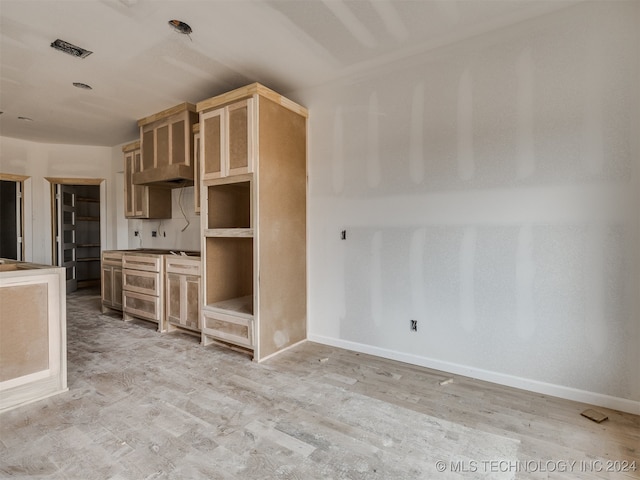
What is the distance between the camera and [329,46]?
110 inches

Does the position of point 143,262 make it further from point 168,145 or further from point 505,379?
point 505,379

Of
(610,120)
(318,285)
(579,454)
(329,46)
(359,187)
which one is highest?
(329,46)

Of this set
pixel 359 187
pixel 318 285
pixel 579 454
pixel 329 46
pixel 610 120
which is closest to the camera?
pixel 579 454

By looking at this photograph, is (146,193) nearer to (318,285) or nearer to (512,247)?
(318,285)

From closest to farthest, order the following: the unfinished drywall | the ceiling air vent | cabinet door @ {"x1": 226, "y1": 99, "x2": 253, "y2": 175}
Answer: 1. the ceiling air vent
2. cabinet door @ {"x1": 226, "y1": 99, "x2": 253, "y2": 175}
3. the unfinished drywall

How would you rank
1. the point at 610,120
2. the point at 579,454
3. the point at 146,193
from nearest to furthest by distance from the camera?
1. the point at 579,454
2. the point at 610,120
3. the point at 146,193

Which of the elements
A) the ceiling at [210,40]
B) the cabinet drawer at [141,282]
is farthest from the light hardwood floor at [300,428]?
the ceiling at [210,40]

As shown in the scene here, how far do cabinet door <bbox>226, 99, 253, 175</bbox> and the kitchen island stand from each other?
1633 mm

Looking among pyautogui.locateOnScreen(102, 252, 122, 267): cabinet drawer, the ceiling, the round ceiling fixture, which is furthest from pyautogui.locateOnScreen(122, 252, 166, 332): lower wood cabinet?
the round ceiling fixture

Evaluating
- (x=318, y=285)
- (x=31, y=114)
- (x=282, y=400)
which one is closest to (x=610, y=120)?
(x=318, y=285)

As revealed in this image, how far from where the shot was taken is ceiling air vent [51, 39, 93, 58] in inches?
107

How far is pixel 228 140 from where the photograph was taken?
10.5ft

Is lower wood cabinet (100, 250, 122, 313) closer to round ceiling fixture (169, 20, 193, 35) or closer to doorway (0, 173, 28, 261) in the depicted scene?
doorway (0, 173, 28, 261)

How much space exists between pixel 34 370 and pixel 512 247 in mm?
3641
